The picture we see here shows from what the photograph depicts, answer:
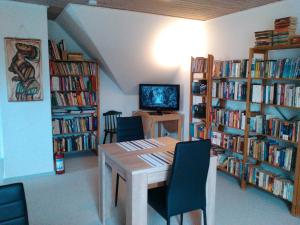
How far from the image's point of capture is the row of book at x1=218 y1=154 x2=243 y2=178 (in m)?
3.59

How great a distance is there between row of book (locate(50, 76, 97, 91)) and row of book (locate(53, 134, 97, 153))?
0.84m

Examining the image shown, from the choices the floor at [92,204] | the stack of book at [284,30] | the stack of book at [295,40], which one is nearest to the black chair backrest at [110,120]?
the floor at [92,204]

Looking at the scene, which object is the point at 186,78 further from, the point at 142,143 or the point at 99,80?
the point at 142,143

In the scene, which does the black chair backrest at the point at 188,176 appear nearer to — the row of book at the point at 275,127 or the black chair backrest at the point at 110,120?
the row of book at the point at 275,127

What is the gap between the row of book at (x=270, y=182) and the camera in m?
2.97

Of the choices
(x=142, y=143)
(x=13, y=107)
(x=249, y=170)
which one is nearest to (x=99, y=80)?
(x=13, y=107)

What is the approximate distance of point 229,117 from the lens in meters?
3.76

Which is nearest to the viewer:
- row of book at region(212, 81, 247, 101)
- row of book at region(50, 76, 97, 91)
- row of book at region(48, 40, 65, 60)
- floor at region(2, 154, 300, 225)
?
floor at region(2, 154, 300, 225)

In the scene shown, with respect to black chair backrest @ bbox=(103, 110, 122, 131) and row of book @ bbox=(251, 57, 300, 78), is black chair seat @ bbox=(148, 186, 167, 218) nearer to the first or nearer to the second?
row of book @ bbox=(251, 57, 300, 78)

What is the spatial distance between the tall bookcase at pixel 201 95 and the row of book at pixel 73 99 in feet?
5.74

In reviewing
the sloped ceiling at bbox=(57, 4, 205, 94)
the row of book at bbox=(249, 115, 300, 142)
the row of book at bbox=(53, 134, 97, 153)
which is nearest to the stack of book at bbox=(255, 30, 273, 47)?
the row of book at bbox=(249, 115, 300, 142)

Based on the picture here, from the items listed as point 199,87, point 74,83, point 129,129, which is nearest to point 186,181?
point 129,129

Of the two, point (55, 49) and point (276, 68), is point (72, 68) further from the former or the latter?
point (276, 68)

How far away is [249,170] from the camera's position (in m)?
3.43
